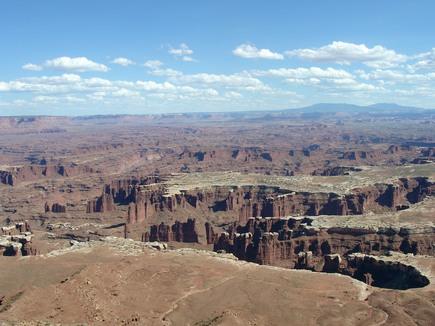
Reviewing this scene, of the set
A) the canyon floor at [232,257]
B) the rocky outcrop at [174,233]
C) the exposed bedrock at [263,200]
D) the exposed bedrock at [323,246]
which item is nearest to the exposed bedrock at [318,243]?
the exposed bedrock at [323,246]

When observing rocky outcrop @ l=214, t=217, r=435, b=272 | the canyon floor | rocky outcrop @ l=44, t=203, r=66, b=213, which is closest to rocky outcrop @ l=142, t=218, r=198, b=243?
the canyon floor

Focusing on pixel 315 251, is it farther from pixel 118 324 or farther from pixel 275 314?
pixel 118 324

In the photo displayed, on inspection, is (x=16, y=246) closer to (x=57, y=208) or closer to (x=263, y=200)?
(x=57, y=208)

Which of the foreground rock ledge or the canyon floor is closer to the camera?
the foreground rock ledge

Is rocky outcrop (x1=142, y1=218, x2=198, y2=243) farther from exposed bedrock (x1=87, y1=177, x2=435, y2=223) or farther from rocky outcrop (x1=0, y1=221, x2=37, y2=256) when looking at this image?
rocky outcrop (x1=0, y1=221, x2=37, y2=256)

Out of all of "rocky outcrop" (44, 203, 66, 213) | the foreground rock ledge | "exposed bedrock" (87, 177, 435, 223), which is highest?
the foreground rock ledge

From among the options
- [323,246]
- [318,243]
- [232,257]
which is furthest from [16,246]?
[323,246]

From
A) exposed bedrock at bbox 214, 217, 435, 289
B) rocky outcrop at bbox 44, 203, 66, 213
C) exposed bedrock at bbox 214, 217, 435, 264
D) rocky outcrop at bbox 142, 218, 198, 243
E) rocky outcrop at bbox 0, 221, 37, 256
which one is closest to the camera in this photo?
exposed bedrock at bbox 214, 217, 435, 289
